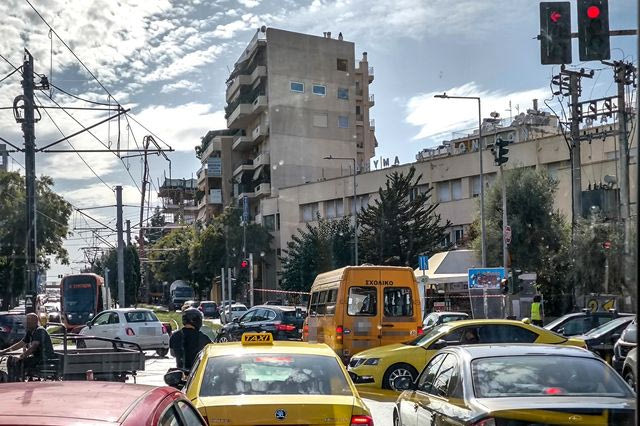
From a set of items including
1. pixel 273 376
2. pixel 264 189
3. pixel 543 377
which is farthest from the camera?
pixel 264 189

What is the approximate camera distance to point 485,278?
96.9ft

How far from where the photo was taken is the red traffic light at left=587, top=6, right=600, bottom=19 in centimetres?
1280

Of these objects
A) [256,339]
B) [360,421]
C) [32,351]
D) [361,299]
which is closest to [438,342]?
[361,299]

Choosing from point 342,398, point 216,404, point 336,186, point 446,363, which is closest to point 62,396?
point 216,404

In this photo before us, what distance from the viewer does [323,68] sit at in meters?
76.9

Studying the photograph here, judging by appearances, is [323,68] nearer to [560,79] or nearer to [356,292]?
[560,79]

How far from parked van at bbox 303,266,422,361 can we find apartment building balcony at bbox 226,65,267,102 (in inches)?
2271

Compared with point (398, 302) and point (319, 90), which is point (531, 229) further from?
point (319, 90)

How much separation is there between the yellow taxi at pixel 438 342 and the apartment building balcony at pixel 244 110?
200 ft

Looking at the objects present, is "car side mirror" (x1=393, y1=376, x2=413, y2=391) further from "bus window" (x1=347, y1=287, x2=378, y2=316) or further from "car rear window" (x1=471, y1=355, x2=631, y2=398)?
"bus window" (x1=347, y1=287, x2=378, y2=316)

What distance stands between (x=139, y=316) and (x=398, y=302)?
41.2 ft

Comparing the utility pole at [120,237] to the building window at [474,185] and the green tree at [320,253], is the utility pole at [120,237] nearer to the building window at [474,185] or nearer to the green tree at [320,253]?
the green tree at [320,253]

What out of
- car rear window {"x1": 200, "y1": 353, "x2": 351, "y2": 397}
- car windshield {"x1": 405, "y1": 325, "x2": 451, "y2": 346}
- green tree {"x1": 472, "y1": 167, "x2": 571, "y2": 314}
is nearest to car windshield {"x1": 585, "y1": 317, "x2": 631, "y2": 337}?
car windshield {"x1": 405, "y1": 325, "x2": 451, "y2": 346}

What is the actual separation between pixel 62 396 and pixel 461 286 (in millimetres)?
38546
